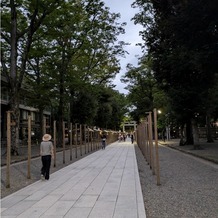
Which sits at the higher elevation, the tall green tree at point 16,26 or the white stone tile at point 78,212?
the tall green tree at point 16,26

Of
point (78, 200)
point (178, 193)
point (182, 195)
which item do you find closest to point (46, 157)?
point (78, 200)

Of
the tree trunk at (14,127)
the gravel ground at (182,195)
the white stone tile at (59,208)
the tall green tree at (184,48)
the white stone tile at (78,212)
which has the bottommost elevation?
the gravel ground at (182,195)

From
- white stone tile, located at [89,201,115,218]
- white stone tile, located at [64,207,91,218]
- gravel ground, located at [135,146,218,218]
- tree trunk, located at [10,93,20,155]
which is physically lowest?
gravel ground, located at [135,146,218,218]

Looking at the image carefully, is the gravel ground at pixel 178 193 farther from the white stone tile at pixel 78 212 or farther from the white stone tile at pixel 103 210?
the white stone tile at pixel 78 212

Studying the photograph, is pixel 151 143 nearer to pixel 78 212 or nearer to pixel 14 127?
pixel 78 212

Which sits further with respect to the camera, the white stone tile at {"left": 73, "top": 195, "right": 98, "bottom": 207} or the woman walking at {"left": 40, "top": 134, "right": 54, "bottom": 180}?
the woman walking at {"left": 40, "top": 134, "right": 54, "bottom": 180}

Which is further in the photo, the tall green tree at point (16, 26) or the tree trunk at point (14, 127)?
the tree trunk at point (14, 127)

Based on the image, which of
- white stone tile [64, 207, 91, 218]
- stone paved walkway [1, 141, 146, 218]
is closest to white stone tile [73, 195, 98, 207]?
stone paved walkway [1, 141, 146, 218]

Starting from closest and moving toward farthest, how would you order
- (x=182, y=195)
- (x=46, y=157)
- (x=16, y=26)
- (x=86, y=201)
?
(x=86, y=201) < (x=182, y=195) < (x=46, y=157) < (x=16, y=26)

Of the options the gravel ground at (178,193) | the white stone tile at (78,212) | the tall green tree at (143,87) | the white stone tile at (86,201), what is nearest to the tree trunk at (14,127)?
the gravel ground at (178,193)

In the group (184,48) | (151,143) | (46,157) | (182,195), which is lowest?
(182,195)

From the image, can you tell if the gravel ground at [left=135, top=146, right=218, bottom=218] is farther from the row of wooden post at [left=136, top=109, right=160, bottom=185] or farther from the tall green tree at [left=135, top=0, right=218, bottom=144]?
the tall green tree at [left=135, top=0, right=218, bottom=144]

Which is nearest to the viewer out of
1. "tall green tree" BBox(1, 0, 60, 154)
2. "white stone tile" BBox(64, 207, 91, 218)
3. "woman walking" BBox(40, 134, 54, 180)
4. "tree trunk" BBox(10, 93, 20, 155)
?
"white stone tile" BBox(64, 207, 91, 218)

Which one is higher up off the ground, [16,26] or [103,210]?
[16,26]
